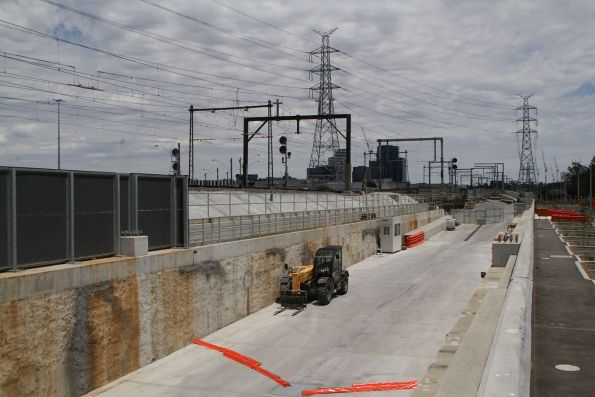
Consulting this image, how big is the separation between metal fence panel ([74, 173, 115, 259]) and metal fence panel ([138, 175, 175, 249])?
165 centimetres

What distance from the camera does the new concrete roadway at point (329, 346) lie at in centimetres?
1792

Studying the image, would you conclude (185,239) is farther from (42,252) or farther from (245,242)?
(42,252)

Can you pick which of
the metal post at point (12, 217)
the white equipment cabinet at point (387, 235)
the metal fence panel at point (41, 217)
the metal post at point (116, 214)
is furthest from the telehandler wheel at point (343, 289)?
the white equipment cabinet at point (387, 235)

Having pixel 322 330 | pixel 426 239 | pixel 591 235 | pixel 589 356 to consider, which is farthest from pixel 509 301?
pixel 426 239

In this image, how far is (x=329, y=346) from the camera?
22312 mm

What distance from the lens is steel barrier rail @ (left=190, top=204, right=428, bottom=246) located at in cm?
2561

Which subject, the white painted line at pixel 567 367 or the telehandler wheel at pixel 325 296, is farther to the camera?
the telehandler wheel at pixel 325 296

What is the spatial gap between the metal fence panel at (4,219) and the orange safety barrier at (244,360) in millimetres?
8414

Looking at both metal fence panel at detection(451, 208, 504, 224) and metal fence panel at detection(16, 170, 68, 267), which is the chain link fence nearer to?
metal fence panel at detection(16, 170, 68, 267)

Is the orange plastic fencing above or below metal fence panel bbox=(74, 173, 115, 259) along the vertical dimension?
below

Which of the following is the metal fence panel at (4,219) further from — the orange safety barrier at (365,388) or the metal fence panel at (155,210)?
Answer: the orange safety barrier at (365,388)

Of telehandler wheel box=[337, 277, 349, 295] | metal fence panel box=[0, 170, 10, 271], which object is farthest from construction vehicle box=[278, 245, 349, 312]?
metal fence panel box=[0, 170, 10, 271]

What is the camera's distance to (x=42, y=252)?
16.6m

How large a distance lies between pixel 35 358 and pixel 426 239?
59203mm
